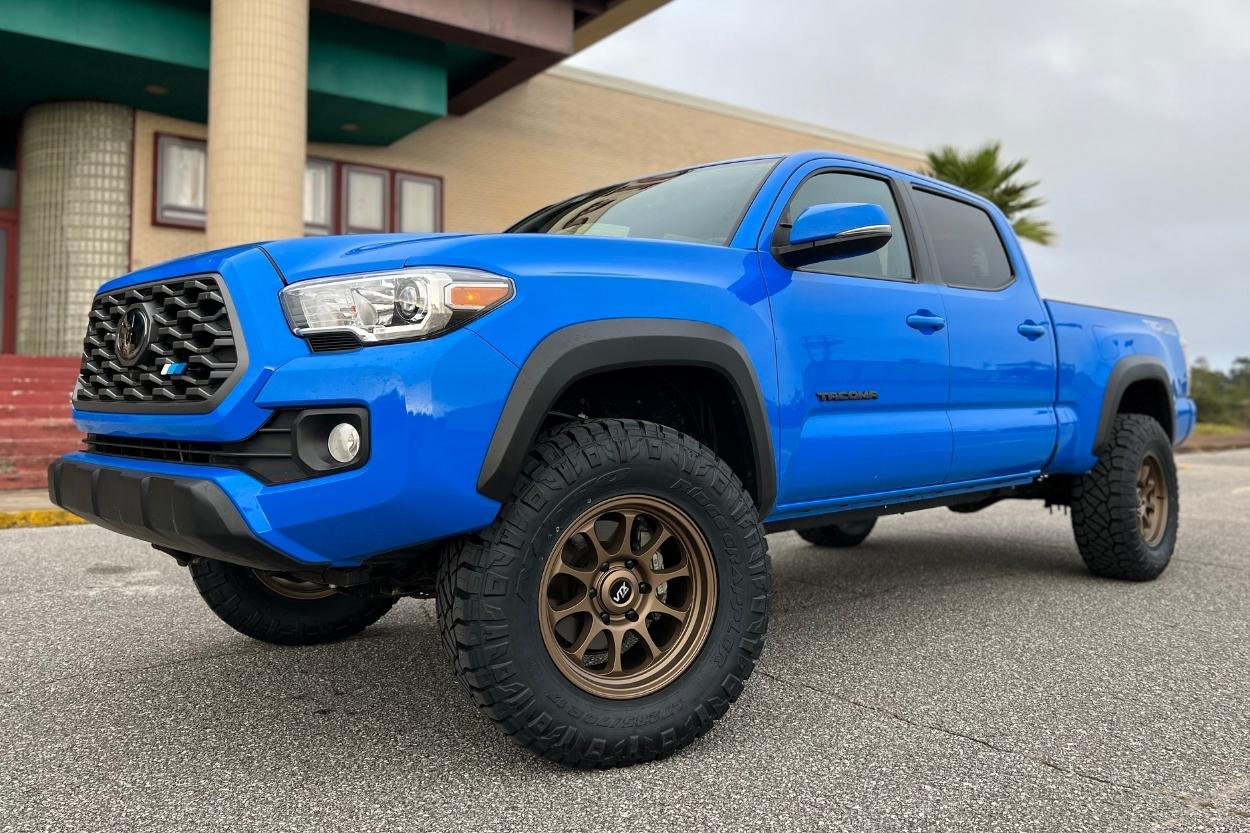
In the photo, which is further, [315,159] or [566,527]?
[315,159]

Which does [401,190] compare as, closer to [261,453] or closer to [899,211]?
[899,211]

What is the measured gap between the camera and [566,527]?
2.63m

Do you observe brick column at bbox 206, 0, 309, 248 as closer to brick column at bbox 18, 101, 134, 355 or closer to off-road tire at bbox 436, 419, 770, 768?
brick column at bbox 18, 101, 134, 355

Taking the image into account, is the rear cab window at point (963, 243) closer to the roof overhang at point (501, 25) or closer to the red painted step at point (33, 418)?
the red painted step at point (33, 418)

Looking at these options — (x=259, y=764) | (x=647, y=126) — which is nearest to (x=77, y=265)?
(x=647, y=126)

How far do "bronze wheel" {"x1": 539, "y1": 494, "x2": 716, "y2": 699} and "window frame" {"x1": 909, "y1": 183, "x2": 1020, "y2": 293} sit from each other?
207cm

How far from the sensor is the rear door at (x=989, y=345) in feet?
13.6

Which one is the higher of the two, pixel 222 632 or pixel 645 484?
pixel 645 484

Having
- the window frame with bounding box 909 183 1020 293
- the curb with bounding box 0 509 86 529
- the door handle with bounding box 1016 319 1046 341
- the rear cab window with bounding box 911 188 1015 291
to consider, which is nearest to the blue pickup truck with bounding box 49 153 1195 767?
the window frame with bounding box 909 183 1020 293

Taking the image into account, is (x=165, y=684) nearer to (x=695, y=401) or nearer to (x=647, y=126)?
(x=695, y=401)

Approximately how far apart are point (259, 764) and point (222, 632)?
5.12 feet

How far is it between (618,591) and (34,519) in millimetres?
6188

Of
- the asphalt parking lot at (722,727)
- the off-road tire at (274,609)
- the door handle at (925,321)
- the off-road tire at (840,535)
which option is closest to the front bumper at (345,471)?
the asphalt parking lot at (722,727)

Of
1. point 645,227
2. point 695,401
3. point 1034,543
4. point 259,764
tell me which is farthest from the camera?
point 1034,543
